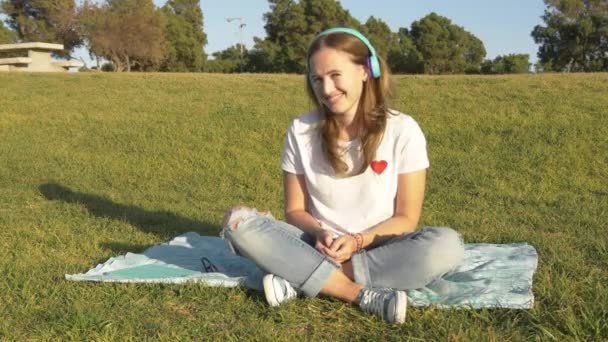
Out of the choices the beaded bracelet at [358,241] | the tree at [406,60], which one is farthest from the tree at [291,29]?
the beaded bracelet at [358,241]

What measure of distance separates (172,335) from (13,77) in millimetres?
15611

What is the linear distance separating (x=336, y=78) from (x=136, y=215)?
10.4 feet

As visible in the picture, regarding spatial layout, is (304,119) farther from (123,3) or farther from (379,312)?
(123,3)

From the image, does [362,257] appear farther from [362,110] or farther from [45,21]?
[45,21]

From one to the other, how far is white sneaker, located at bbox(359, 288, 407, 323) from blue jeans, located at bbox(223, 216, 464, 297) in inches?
5.3

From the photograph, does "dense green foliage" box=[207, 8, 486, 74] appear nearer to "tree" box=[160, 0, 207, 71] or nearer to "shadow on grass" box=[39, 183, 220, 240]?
"tree" box=[160, 0, 207, 71]

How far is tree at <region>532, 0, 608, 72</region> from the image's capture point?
37.1 m

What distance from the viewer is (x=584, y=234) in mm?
4629

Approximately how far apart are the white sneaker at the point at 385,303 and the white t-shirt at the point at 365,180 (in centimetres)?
44

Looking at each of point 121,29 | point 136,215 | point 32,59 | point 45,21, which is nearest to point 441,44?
point 121,29

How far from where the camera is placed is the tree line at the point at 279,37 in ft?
97.1

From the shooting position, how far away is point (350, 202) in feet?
10.4

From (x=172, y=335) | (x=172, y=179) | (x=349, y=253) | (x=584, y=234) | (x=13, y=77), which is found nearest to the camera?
(x=172, y=335)

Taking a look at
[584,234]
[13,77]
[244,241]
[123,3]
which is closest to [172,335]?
[244,241]
